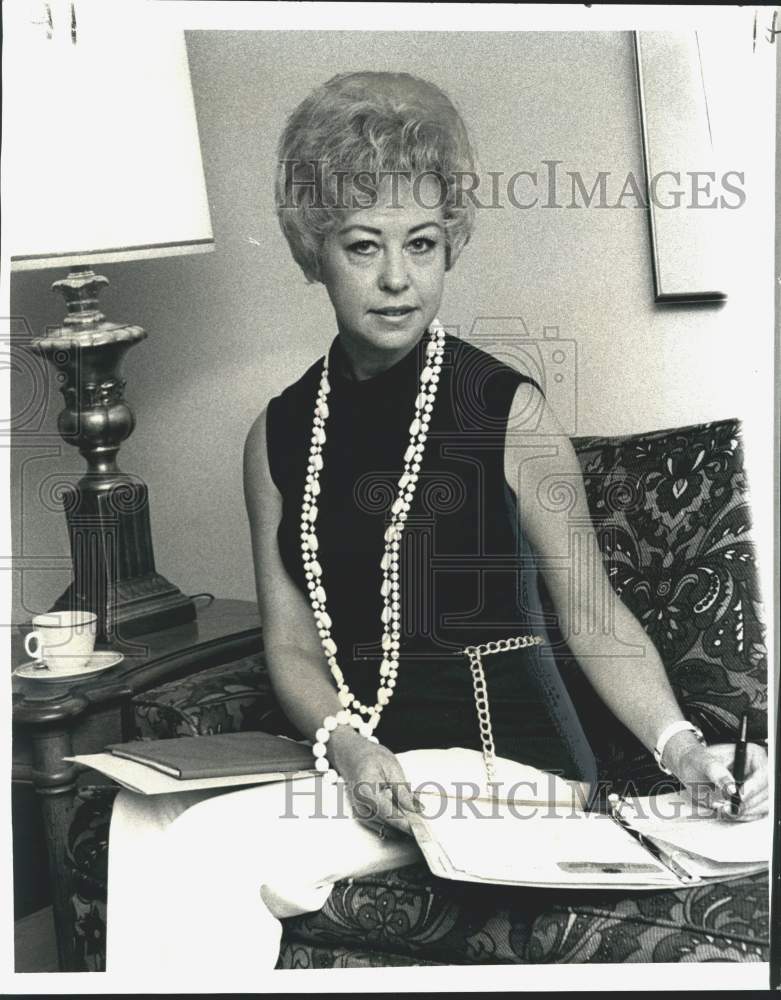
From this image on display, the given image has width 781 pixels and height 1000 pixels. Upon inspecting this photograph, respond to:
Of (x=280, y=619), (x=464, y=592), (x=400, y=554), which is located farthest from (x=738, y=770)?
(x=280, y=619)

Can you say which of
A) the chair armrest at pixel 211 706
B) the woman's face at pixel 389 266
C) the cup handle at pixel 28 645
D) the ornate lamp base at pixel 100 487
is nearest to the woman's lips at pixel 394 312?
the woman's face at pixel 389 266

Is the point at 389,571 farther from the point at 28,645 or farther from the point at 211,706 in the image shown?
the point at 28,645

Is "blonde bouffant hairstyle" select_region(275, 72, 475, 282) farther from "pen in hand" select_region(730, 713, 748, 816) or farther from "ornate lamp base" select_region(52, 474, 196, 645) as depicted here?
"pen in hand" select_region(730, 713, 748, 816)

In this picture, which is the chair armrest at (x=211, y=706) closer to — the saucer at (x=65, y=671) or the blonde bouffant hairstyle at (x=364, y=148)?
the saucer at (x=65, y=671)

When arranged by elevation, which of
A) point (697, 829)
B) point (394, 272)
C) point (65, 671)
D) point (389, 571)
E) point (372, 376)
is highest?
point (394, 272)

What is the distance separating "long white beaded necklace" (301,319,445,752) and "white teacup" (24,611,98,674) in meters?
0.34

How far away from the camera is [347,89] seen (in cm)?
164

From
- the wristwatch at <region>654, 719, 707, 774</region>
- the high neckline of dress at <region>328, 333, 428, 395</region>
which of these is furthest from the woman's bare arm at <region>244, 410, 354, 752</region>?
the wristwatch at <region>654, 719, 707, 774</region>

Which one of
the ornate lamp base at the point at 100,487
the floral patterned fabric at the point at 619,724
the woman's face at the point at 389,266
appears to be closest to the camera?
the floral patterned fabric at the point at 619,724

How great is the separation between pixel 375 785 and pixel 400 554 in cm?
32

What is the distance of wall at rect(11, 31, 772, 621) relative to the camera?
5.39ft

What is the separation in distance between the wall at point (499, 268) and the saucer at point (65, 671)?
0.08 m

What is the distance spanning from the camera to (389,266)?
1.62 metres

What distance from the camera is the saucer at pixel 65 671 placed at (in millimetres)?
1683
